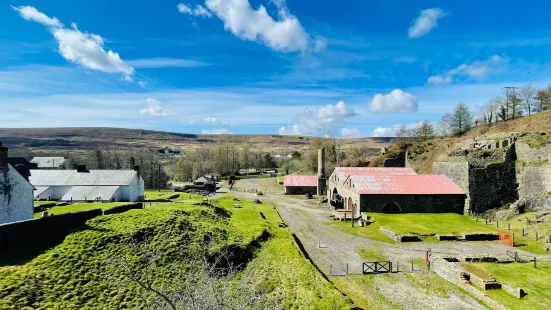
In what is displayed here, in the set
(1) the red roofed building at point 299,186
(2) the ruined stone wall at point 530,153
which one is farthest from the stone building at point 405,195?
(1) the red roofed building at point 299,186

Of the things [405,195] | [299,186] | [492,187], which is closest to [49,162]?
[299,186]

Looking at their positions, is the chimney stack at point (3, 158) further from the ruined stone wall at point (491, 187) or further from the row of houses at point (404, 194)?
the ruined stone wall at point (491, 187)

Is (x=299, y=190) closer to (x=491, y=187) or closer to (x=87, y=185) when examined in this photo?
(x=491, y=187)

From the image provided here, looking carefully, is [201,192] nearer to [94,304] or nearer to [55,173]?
[55,173]

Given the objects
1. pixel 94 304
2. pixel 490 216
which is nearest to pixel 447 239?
pixel 490 216

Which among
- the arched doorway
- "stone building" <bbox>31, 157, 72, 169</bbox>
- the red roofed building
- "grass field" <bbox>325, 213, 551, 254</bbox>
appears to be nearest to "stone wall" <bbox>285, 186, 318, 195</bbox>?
the red roofed building
